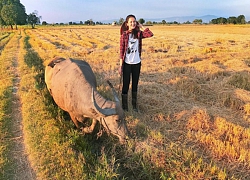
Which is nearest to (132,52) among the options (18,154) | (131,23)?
(131,23)

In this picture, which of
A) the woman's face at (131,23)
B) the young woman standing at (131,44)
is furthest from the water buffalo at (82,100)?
the woman's face at (131,23)

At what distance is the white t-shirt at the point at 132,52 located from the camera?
5.53 m

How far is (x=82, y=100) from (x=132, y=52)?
1.76 metres

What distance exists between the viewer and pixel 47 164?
165 inches

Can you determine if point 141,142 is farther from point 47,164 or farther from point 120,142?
point 47,164

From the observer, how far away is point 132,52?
18.4 ft

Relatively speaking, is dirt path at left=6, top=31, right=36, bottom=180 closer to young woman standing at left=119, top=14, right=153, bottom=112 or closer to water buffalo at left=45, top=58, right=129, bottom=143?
water buffalo at left=45, top=58, right=129, bottom=143

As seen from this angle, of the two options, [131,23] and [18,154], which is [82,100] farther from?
[131,23]

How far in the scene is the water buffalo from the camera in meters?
4.28

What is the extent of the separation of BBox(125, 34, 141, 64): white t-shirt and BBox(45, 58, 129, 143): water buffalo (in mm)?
1047

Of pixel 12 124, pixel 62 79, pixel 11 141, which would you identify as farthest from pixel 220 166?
pixel 12 124

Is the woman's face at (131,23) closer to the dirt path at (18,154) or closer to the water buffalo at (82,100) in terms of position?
the water buffalo at (82,100)

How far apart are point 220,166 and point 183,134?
117cm

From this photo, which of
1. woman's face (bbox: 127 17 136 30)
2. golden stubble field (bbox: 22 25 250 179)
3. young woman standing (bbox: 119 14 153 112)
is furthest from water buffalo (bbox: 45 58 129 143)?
woman's face (bbox: 127 17 136 30)
